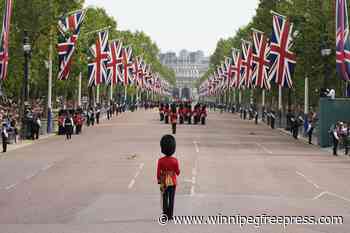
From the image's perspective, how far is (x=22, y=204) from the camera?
2005 cm

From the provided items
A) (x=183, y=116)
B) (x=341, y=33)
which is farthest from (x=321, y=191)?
(x=183, y=116)

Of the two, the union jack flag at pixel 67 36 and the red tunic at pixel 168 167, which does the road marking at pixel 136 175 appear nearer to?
the red tunic at pixel 168 167

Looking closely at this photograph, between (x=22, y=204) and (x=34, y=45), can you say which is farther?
(x=34, y=45)

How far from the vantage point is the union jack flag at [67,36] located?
172ft

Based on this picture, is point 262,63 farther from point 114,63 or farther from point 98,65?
point 114,63

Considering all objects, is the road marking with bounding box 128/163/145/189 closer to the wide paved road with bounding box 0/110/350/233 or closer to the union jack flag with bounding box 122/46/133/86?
the wide paved road with bounding box 0/110/350/233

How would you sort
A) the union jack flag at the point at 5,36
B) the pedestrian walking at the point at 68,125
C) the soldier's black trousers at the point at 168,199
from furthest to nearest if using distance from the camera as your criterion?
1. the pedestrian walking at the point at 68,125
2. the union jack flag at the point at 5,36
3. the soldier's black trousers at the point at 168,199

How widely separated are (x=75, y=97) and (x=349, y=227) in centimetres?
9341

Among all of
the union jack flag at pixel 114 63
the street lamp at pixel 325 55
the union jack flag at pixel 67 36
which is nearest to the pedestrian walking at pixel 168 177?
the street lamp at pixel 325 55

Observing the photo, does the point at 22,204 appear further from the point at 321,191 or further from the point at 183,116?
the point at 183,116

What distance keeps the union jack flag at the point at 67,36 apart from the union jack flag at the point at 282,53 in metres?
11.9

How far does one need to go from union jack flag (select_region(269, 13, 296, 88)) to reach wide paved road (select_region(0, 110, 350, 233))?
1207 cm

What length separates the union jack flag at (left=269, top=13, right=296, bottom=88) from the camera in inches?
2151

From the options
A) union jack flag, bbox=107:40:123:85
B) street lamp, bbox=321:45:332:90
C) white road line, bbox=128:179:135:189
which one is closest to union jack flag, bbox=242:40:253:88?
union jack flag, bbox=107:40:123:85
